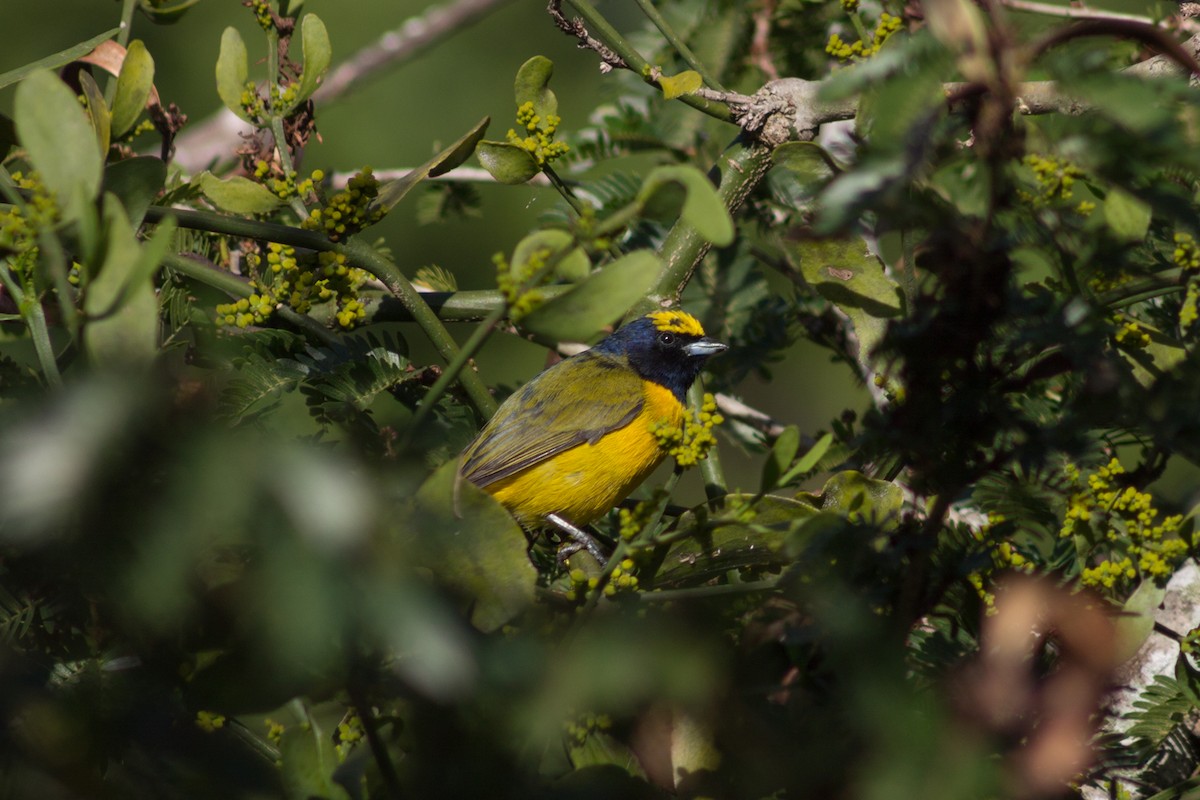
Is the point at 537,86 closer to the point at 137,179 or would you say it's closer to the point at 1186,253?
the point at 137,179

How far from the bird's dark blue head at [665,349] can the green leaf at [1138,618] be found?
1533mm

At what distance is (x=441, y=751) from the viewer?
0.77 m

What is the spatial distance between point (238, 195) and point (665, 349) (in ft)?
5.62

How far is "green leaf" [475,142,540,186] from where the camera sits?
1.90m

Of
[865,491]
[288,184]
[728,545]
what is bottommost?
[865,491]

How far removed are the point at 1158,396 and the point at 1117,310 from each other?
30.7 inches

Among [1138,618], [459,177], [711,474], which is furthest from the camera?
[459,177]

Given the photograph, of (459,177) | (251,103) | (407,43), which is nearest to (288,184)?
(251,103)

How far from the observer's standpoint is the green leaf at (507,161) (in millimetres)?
1899

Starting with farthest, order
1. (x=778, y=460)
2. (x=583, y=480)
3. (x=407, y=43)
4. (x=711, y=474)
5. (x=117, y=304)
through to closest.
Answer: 1. (x=407, y=43)
2. (x=583, y=480)
3. (x=711, y=474)
4. (x=778, y=460)
5. (x=117, y=304)

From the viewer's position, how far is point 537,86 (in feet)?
6.35

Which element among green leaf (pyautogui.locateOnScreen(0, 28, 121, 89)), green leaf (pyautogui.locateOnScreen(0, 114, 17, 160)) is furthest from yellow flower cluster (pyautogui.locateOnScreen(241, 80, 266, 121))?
green leaf (pyautogui.locateOnScreen(0, 114, 17, 160))

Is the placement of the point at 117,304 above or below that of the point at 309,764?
above

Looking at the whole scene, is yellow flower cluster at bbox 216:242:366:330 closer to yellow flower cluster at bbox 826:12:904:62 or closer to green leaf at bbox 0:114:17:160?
green leaf at bbox 0:114:17:160
